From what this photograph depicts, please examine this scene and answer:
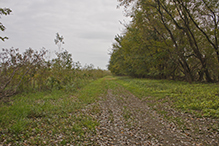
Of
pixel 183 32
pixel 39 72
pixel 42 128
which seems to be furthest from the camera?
pixel 183 32

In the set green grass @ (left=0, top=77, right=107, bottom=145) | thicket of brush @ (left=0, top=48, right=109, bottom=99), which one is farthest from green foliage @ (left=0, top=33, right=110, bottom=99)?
green grass @ (left=0, top=77, right=107, bottom=145)

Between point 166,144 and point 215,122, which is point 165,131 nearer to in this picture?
point 166,144

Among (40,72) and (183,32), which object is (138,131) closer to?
(40,72)

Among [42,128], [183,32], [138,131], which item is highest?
[183,32]

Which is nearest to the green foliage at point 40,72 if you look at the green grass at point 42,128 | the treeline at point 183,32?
the green grass at point 42,128

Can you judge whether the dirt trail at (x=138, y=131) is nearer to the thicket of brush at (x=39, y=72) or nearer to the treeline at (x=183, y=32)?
the thicket of brush at (x=39, y=72)

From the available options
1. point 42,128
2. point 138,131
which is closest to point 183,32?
point 138,131

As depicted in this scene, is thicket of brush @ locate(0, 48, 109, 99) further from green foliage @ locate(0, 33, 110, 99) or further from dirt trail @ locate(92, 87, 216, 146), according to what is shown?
dirt trail @ locate(92, 87, 216, 146)

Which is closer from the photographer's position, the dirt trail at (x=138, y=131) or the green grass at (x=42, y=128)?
the green grass at (x=42, y=128)

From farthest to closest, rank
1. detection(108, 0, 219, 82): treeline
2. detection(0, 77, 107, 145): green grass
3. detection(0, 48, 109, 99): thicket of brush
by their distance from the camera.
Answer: detection(108, 0, 219, 82): treeline → detection(0, 48, 109, 99): thicket of brush → detection(0, 77, 107, 145): green grass

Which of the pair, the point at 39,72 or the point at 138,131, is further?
the point at 39,72

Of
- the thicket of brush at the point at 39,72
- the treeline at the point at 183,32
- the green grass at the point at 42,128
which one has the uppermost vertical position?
the treeline at the point at 183,32

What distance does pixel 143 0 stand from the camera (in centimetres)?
1978

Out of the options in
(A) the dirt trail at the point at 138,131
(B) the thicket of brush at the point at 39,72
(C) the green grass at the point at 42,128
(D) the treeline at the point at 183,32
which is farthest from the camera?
(D) the treeline at the point at 183,32
